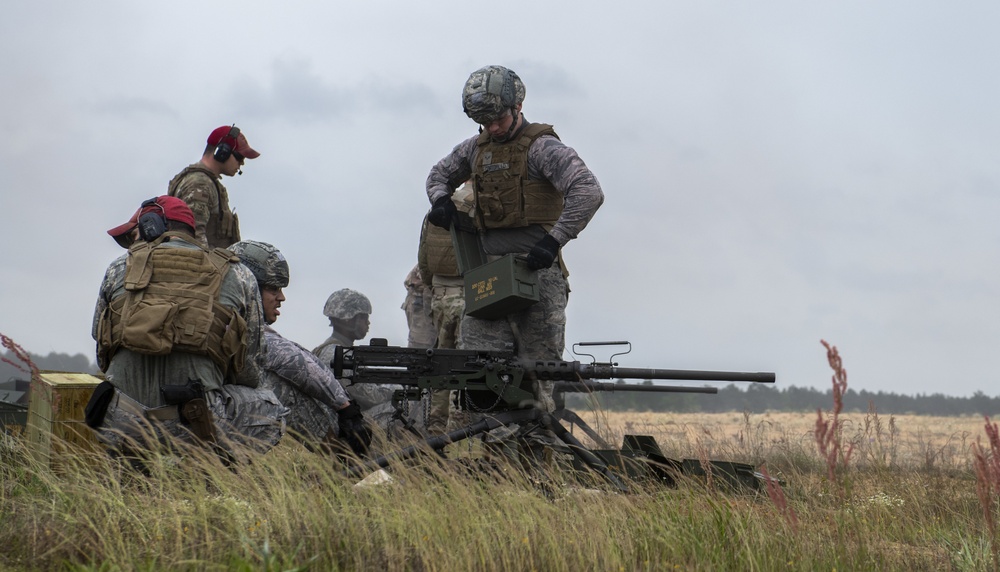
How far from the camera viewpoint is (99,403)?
5.52 m

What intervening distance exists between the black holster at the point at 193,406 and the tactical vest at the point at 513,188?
2956 mm

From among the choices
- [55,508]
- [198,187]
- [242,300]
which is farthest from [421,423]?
[55,508]

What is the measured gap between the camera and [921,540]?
5.45m

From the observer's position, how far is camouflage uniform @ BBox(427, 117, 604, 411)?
7461mm

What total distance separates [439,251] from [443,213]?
216 cm

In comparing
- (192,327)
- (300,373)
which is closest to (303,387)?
(300,373)

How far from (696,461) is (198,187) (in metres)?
4.83

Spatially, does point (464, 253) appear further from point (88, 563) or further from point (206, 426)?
point (88, 563)

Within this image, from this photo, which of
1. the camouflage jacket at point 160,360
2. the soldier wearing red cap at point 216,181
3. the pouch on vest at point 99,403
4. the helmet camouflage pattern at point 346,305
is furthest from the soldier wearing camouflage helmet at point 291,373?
the helmet camouflage pattern at point 346,305

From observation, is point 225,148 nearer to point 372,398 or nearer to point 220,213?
point 220,213

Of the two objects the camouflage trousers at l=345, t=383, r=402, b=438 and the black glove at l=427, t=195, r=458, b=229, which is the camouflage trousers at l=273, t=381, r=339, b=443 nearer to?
the camouflage trousers at l=345, t=383, r=402, b=438

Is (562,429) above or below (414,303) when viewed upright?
below

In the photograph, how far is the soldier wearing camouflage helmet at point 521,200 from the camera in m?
7.52

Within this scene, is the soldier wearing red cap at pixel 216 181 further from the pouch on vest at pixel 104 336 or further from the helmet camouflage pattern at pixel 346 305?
the pouch on vest at pixel 104 336
